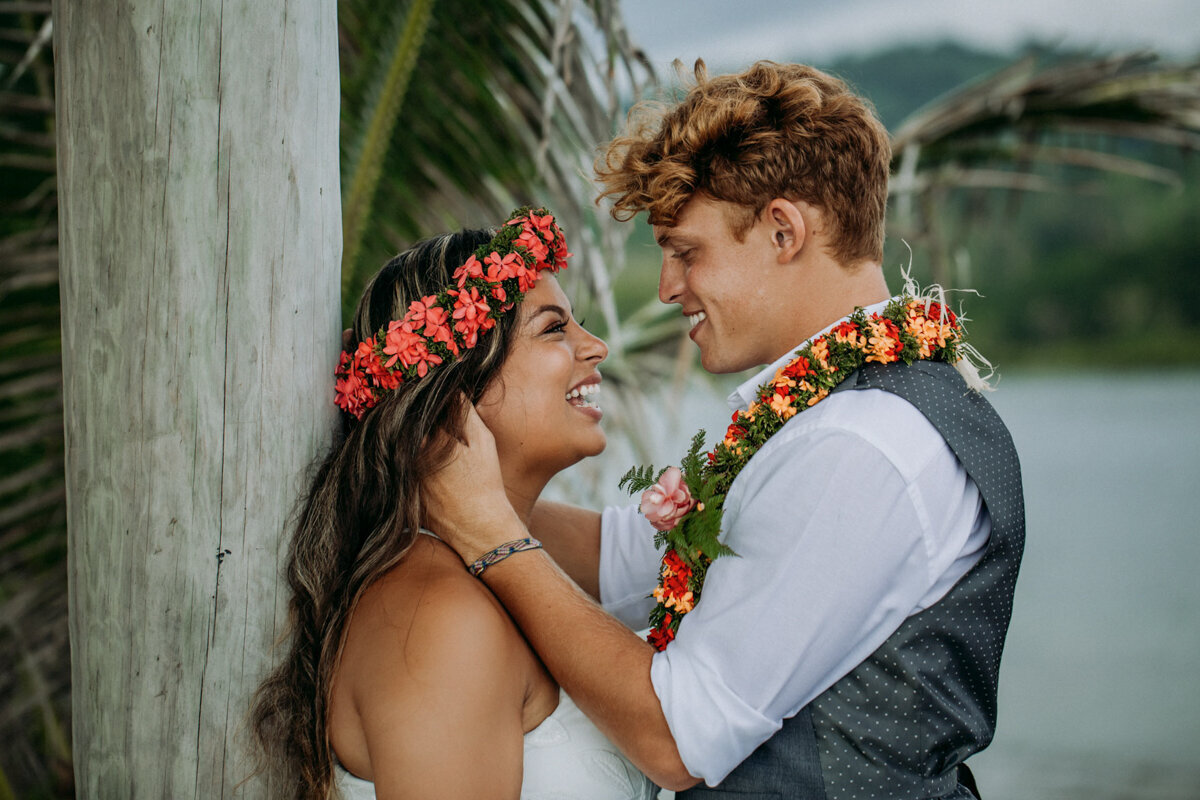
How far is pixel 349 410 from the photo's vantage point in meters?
2.40

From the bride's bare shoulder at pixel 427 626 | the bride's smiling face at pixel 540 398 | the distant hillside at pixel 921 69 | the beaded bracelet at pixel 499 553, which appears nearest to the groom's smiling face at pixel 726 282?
the bride's smiling face at pixel 540 398

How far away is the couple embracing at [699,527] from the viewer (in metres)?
2.01

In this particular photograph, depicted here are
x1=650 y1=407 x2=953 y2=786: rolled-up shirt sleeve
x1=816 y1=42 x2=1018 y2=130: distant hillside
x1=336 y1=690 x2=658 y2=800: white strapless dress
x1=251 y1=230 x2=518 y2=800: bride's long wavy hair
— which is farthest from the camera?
x1=816 y1=42 x2=1018 y2=130: distant hillside

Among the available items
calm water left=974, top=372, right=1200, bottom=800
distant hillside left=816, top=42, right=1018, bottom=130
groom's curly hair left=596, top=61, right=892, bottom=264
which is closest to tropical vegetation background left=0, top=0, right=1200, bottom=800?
groom's curly hair left=596, top=61, right=892, bottom=264

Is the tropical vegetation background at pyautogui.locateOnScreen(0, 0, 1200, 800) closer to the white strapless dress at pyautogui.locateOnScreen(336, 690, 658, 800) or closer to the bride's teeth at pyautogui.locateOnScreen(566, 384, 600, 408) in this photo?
the bride's teeth at pyautogui.locateOnScreen(566, 384, 600, 408)

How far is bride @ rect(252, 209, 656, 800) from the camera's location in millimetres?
2111

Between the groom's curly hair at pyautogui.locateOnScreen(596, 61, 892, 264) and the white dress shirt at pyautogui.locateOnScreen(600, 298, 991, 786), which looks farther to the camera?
the groom's curly hair at pyautogui.locateOnScreen(596, 61, 892, 264)

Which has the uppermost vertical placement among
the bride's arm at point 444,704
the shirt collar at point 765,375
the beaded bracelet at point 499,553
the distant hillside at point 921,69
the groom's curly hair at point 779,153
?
the distant hillside at point 921,69

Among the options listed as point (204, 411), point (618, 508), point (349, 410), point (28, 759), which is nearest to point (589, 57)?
point (618, 508)

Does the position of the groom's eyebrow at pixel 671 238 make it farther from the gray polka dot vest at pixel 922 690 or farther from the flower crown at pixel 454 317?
the gray polka dot vest at pixel 922 690

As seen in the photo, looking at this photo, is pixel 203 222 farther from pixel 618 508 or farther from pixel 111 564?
pixel 618 508

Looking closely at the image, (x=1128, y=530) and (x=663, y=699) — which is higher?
Answer: (x=663, y=699)

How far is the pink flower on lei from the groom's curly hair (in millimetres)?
696

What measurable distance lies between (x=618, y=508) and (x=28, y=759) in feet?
8.81
